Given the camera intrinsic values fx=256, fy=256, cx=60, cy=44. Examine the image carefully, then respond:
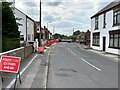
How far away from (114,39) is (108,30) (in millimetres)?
3067

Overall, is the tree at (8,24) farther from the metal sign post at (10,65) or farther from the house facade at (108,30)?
the house facade at (108,30)

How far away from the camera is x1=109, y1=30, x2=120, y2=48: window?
3306 cm

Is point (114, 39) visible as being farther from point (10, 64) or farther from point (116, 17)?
point (10, 64)

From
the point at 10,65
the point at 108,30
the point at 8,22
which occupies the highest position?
the point at 8,22

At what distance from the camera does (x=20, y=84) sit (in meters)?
10.2

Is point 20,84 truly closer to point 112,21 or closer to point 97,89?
point 97,89

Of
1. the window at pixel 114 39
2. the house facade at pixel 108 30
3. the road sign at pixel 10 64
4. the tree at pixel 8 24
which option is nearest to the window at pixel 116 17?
the house facade at pixel 108 30

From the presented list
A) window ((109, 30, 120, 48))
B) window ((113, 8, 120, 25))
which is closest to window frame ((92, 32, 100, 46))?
window ((109, 30, 120, 48))

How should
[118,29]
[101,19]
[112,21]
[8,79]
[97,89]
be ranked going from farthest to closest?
[101,19] → [112,21] → [118,29] → [8,79] → [97,89]

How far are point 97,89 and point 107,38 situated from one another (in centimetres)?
2928

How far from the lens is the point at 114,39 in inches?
1379

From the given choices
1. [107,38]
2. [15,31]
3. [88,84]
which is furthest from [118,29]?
[88,84]

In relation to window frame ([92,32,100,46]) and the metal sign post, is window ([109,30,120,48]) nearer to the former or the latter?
window frame ([92,32,100,46])

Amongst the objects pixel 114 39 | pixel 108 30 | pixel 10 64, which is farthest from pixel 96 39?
pixel 10 64
